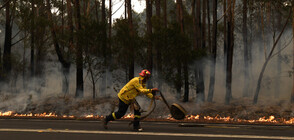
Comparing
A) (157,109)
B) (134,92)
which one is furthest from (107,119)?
(157,109)

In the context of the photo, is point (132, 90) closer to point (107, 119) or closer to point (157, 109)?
point (107, 119)

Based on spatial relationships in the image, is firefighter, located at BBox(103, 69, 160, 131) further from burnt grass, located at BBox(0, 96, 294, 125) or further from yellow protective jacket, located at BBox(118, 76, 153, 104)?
burnt grass, located at BBox(0, 96, 294, 125)

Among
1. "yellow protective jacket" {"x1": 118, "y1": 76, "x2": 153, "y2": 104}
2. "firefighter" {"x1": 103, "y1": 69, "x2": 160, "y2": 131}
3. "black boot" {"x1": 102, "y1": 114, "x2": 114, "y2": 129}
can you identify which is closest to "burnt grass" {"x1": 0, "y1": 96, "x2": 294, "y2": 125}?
"black boot" {"x1": 102, "y1": 114, "x2": 114, "y2": 129}

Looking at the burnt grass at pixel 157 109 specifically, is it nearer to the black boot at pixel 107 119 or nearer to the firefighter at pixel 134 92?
the black boot at pixel 107 119

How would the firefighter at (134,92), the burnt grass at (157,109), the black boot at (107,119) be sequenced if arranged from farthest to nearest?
the burnt grass at (157,109), the black boot at (107,119), the firefighter at (134,92)

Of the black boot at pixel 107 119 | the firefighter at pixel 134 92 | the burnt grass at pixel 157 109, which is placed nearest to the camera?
the firefighter at pixel 134 92

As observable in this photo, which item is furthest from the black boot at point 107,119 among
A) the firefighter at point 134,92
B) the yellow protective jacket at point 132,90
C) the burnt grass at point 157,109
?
the burnt grass at point 157,109

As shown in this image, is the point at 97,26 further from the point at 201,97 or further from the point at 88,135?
the point at 88,135

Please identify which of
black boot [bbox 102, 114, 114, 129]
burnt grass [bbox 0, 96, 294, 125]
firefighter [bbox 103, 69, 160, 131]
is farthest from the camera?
burnt grass [bbox 0, 96, 294, 125]

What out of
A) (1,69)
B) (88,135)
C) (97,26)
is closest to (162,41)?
(97,26)

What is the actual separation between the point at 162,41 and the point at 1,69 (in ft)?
40.8

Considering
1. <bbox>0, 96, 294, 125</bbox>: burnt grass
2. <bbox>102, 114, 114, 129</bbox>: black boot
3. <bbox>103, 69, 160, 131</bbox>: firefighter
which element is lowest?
<bbox>0, 96, 294, 125</bbox>: burnt grass

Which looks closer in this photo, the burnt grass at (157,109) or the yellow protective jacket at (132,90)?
the yellow protective jacket at (132,90)

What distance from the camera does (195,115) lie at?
17062 millimetres
